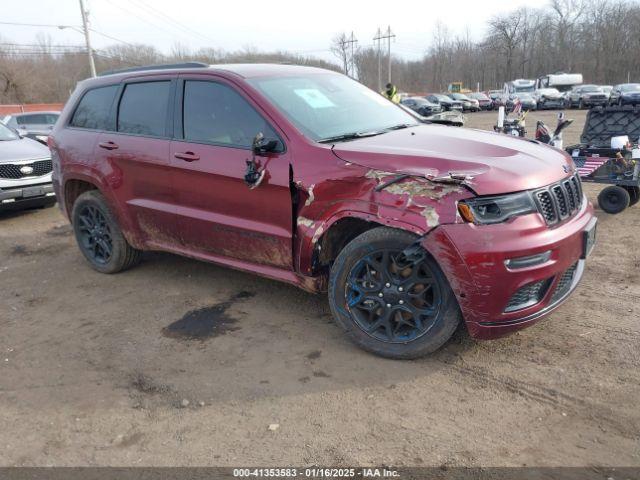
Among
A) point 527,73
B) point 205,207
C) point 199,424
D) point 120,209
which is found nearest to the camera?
point 199,424

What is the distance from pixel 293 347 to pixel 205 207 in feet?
4.20

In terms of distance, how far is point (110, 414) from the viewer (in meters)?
2.91

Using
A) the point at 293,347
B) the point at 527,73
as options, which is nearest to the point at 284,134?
the point at 293,347

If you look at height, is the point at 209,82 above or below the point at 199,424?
above

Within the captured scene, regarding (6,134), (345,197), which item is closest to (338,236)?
(345,197)

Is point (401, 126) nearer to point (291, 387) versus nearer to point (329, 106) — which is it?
point (329, 106)

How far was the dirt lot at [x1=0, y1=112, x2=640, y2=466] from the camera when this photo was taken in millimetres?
2549

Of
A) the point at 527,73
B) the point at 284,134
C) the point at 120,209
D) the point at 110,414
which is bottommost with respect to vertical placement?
the point at 110,414

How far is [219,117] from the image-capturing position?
390 centimetres

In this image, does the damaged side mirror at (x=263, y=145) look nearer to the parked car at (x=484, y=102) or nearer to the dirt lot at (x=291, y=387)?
the dirt lot at (x=291, y=387)

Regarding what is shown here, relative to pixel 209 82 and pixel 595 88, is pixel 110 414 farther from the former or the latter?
pixel 595 88

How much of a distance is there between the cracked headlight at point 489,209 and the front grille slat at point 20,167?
6.57 m

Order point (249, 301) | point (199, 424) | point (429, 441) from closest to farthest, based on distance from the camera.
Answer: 1. point (429, 441)
2. point (199, 424)
3. point (249, 301)

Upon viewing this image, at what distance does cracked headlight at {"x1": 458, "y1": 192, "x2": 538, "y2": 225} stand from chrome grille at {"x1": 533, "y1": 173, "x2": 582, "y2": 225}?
19 cm
